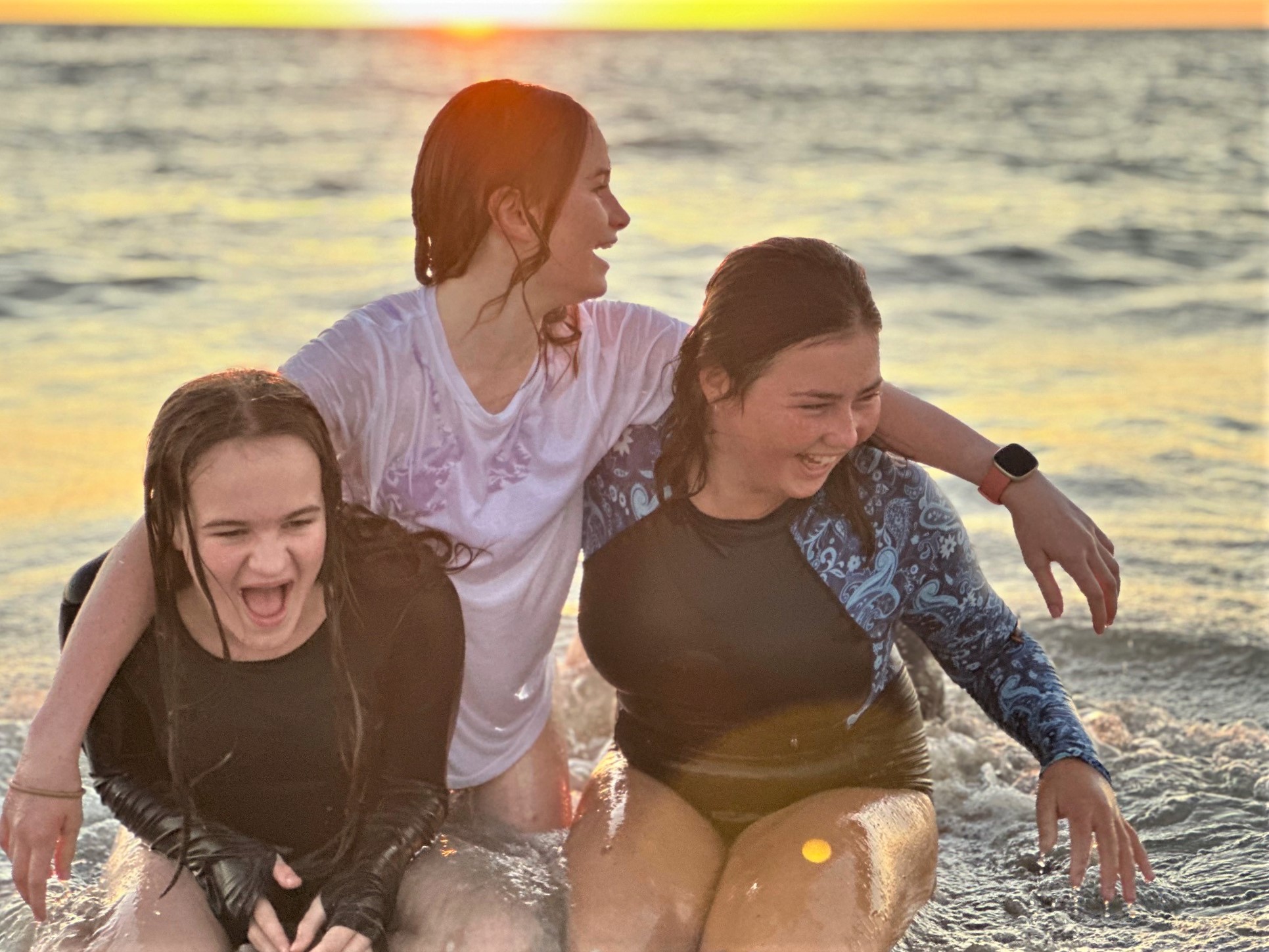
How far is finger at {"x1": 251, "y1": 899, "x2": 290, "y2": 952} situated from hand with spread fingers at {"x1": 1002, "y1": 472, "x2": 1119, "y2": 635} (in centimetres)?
158

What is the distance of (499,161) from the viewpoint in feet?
9.83

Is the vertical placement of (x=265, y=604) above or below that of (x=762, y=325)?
below

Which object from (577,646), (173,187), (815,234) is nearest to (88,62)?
(173,187)

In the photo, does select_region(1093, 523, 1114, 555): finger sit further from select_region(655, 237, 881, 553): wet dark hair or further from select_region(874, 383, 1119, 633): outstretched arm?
select_region(655, 237, 881, 553): wet dark hair

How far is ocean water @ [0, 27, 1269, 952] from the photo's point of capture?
4176 mm

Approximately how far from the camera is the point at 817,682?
2.96 metres

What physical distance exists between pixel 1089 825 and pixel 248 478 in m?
1.69

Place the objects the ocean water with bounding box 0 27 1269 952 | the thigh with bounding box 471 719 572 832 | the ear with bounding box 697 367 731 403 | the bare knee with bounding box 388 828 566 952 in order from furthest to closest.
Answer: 1. the ocean water with bounding box 0 27 1269 952
2. the thigh with bounding box 471 719 572 832
3. the ear with bounding box 697 367 731 403
4. the bare knee with bounding box 388 828 566 952

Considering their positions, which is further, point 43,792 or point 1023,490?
point 1023,490

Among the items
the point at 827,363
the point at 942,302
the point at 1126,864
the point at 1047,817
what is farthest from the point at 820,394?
the point at 942,302

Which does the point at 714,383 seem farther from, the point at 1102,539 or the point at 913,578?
the point at 1102,539

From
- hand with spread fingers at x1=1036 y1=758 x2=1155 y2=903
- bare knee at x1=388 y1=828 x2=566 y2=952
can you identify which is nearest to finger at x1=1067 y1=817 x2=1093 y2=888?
hand with spread fingers at x1=1036 y1=758 x2=1155 y2=903

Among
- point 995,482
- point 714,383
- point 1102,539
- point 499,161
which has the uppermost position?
point 499,161

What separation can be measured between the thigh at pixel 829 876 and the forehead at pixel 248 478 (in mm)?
1099
